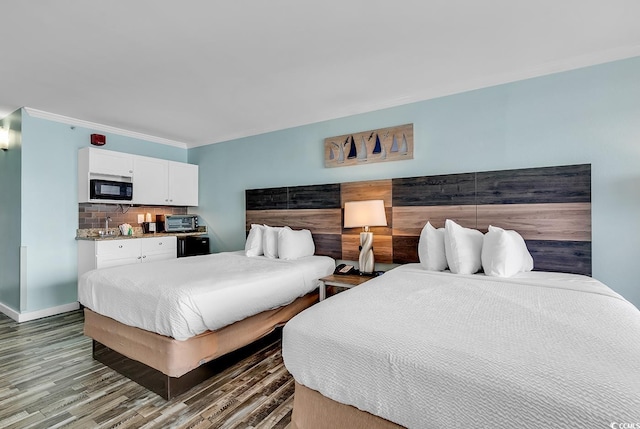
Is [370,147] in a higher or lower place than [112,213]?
higher

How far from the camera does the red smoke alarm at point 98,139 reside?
418 cm

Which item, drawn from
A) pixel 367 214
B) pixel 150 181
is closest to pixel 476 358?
pixel 367 214

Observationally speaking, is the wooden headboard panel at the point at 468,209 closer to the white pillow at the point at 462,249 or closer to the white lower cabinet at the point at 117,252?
the white pillow at the point at 462,249

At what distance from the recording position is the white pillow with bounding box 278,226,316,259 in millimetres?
3576

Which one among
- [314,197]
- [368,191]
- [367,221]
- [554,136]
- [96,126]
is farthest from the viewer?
[96,126]

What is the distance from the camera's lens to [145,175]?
14.9ft

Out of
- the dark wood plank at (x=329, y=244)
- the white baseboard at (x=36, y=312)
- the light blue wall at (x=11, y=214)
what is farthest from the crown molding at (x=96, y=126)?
the dark wood plank at (x=329, y=244)

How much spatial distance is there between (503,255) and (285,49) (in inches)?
89.0

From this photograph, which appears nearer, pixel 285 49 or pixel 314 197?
pixel 285 49

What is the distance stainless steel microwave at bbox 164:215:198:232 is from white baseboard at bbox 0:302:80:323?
58.5 inches

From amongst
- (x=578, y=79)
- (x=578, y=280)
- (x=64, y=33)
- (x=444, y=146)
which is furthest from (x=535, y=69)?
(x=64, y=33)

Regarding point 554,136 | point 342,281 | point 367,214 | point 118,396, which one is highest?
point 554,136

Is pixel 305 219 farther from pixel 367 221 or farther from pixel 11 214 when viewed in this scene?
pixel 11 214

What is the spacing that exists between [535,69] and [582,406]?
2.81 meters
